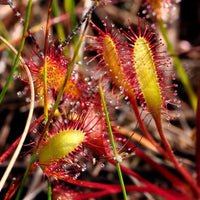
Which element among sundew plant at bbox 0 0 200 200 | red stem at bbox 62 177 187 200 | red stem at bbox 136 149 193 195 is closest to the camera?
sundew plant at bbox 0 0 200 200

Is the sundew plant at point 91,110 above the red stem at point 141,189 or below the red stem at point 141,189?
above

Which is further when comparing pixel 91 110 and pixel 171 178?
pixel 171 178

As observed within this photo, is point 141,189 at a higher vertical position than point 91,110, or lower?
lower

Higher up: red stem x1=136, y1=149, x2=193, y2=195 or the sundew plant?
the sundew plant

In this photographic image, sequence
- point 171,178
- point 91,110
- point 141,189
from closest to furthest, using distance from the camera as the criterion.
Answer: point 91,110, point 141,189, point 171,178

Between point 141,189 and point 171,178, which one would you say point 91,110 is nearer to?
point 141,189

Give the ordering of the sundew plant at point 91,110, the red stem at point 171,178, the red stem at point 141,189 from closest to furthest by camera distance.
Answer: the sundew plant at point 91,110, the red stem at point 141,189, the red stem at point 171,178

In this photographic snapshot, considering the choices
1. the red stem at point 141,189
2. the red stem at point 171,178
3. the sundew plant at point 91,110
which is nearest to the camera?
the sundew plant at point 91,110

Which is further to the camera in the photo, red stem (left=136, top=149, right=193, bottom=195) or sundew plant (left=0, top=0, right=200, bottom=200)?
red stem (left=136, top=149, right=193, bottom=195)

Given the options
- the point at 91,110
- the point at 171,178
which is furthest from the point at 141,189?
the point at 91,110

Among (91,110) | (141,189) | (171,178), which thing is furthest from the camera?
(171,178)

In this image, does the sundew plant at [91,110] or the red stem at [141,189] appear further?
the red stem at [141,189]
